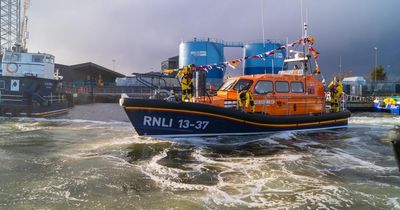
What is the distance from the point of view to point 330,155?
766 centimetres

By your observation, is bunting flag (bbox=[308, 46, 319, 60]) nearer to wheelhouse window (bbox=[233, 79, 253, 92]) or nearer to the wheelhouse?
the wheelhouse

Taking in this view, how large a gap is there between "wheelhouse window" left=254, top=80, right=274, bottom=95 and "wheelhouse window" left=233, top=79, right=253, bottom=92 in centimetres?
23

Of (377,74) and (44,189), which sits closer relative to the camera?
(44,189)

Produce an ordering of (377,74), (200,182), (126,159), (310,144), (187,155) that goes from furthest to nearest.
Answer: (377,74), (310,144), (187,155), (126,159), (200,182)

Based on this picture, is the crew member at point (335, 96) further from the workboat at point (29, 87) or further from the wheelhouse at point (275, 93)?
the workboat at point (29, 87)

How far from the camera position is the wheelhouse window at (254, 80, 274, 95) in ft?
33.0

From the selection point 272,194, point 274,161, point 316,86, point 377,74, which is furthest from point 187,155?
point 377,74

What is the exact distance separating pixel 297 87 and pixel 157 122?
16.1ft

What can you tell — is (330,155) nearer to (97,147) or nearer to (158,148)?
(158,148)

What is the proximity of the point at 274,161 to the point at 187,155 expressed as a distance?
1830 millimetres

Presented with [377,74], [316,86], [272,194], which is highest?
[377,74]

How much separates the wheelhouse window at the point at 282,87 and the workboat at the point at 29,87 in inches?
503

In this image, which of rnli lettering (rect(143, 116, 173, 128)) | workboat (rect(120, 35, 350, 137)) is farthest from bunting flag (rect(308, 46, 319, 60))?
rnli lettering (rect(143, 116, 173, 128))

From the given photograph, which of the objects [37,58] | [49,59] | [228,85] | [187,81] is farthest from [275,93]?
[49,59]
